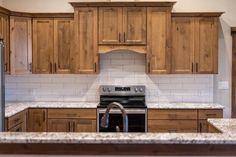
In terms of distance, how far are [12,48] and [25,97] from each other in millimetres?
1039

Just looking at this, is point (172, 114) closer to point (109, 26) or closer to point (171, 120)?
point (171, 120)

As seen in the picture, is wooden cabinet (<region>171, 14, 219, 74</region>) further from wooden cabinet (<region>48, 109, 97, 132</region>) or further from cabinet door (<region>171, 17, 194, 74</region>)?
wooden cabinet (<region>48, 109, 97, 132</region>)

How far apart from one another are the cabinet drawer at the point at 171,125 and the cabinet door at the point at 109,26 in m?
1.37

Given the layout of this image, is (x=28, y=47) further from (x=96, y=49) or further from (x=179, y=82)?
(x=179, y=82)

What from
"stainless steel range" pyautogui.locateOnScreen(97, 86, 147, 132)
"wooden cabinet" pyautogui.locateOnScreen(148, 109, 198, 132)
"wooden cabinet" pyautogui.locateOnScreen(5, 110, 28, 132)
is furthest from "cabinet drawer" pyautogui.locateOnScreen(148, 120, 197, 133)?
"wooden cabinet" pyautogui.locateOnScreen(5, 110, 28, 132)

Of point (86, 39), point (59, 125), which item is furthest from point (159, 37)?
point (59, 125)

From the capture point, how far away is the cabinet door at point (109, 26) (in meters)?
5.36

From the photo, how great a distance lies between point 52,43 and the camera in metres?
5.49

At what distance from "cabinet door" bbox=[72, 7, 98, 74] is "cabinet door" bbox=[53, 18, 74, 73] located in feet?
0.45

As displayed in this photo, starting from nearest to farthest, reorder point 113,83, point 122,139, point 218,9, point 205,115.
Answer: point 122,139 < point 205,115 < point 218,9 < point 113,83

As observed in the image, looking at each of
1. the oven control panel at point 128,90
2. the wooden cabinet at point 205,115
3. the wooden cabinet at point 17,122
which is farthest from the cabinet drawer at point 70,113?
the wooden cabinet at point 205,115

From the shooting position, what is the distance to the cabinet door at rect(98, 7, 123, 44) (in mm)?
5359

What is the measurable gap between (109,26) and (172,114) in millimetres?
1656

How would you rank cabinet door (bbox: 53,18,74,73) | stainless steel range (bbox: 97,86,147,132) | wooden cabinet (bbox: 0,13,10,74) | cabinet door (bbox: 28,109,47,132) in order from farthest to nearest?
cabinet door (bbox: 53,18,74,73), cabinet door (bbox: 28,109,47,132), stainless steel range (bbox: 97,86,147,132), wooden cabinet (bbox: 0,13,10,74)
